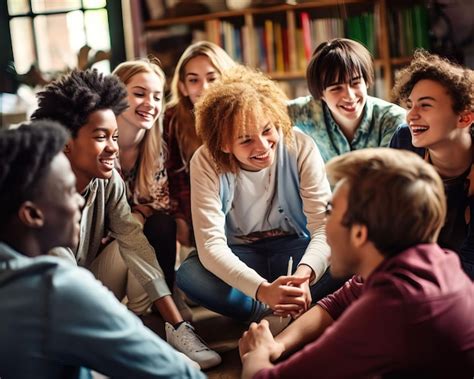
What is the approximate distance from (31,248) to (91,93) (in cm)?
79

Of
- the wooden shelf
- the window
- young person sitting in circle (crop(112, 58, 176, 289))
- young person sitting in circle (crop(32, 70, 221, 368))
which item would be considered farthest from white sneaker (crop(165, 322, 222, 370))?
the window

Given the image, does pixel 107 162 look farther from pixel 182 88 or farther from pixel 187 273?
pixel 182 88

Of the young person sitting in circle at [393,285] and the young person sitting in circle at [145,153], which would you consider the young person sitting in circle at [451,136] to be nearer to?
the young person sitting in circle at [393,285]

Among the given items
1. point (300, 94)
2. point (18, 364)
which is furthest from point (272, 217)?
point (300, 94)

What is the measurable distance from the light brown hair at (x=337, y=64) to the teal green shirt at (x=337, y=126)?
0.13 metres

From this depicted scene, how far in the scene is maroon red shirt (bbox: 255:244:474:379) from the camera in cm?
125

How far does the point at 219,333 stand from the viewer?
2.35 m

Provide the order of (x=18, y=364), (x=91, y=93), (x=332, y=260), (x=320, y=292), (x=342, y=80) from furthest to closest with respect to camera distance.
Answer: (x=342, y=80), (x=320, y=292), (x=91, y=93), (x=332, y=260), (x=18, y=364)

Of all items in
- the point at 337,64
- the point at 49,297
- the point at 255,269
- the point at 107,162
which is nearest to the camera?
the point at 49,297

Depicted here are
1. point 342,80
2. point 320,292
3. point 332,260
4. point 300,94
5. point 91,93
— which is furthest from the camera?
point 300,94

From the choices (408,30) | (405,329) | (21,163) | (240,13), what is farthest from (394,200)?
(240,13)

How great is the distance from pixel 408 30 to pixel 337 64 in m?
1.63

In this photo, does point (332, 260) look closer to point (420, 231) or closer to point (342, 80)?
point (420, 231)

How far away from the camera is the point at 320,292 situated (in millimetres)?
2209
